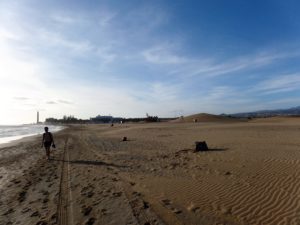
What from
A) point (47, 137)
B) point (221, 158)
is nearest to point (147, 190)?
point (221, 158)

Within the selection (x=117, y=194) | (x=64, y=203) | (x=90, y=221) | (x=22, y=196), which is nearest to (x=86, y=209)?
(x=90, y=221)

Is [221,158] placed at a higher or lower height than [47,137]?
lower

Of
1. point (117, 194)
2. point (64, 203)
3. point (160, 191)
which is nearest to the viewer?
point (64, 203)

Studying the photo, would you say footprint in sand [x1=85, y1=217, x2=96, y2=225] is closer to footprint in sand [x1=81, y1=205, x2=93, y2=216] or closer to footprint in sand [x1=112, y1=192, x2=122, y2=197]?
footprint in sand [x1=81, y1=205, x2=93, y2=216]

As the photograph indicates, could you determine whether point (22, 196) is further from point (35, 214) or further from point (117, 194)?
point (117, 194)

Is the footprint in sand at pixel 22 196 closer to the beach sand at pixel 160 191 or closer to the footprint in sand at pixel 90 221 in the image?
the beach sand at pixel 160 191

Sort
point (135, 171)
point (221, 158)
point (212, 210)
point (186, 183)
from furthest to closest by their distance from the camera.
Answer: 1. point (221, 158)
2. point (135, 171)
3. point (186, 183)
4. point (212, 210)

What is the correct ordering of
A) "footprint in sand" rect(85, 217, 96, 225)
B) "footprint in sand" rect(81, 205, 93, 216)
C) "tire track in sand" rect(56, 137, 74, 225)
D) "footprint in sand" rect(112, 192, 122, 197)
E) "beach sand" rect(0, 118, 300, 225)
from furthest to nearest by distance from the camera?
1. "footprint in sand" rect(112, 192, 122, 197)
2. "footprint in sand" rect(81, 205, 93, 216)
3. "beach sand" rect(0, 118, 300, 225)
4. "tire track in sand" rect(56, 137, 74, 225)
5. "footprint in sand" rect(85, 217, 96, 225)

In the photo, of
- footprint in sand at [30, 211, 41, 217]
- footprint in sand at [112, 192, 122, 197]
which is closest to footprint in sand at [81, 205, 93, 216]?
footprint in sand at [30, 211, 41, 217]

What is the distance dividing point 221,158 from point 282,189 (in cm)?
541

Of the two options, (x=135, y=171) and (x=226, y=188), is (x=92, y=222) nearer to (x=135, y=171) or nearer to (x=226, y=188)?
(x=226, y=188)

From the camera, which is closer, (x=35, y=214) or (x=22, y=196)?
(x=35, y=214)

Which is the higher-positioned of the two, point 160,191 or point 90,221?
point 160,191

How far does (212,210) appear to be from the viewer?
289 inches
